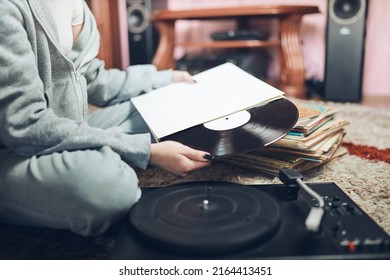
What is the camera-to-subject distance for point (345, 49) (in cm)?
193

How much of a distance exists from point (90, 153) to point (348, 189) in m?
0.54

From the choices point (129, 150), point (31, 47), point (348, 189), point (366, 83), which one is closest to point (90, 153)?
point (129, 150)

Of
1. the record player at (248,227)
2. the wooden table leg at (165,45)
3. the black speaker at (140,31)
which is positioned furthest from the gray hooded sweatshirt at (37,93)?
the black speaker at (140,31)

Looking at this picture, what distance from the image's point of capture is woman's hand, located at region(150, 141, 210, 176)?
2.36 ft

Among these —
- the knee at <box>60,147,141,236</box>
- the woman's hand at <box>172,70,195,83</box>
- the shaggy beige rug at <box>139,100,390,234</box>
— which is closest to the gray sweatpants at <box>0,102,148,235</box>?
the knee at <box>60,147,141,236</box>

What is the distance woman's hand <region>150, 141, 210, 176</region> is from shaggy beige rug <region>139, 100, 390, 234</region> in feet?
0.70

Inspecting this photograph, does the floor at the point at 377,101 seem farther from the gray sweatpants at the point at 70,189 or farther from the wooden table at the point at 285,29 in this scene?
the gray sweatpants at the point at 70,189

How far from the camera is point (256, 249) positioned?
1.67 feet

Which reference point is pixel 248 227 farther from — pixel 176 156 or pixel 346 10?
pixel 346 10

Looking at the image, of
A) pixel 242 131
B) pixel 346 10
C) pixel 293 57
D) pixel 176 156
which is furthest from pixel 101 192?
pixel 346 10

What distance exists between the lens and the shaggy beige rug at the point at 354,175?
A: 0.81 metres
